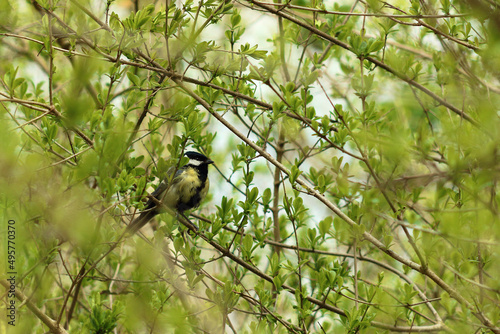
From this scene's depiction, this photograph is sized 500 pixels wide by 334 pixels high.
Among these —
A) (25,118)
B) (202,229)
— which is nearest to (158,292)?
(202,229)

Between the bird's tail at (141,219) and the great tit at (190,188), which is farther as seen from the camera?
the great tit at (190,188)

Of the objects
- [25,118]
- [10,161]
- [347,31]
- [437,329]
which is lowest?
[10,161]

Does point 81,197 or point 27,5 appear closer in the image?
point 81,197

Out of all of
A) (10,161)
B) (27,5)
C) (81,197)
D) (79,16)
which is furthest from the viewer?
(27,5)

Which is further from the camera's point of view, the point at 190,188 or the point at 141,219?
the point at 190,188

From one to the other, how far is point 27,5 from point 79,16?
2.02 metres

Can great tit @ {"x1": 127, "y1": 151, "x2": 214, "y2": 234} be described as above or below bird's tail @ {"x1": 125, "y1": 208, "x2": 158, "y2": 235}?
above

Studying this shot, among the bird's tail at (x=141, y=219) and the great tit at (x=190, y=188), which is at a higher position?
the great tit at (x=190, y=188)

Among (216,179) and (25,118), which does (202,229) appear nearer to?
(25,118)

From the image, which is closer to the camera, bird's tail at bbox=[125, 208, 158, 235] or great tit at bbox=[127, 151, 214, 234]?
bird's tail at bbox=[125, 208, 158, 235]

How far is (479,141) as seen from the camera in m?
2.00

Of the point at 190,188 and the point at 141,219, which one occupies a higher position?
the point at 190,188

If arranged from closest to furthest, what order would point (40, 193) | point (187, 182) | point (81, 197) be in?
1. point (81, 197)
2. point (40, 193)
3. point (187, 182)

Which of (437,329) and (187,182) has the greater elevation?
(187,182)
